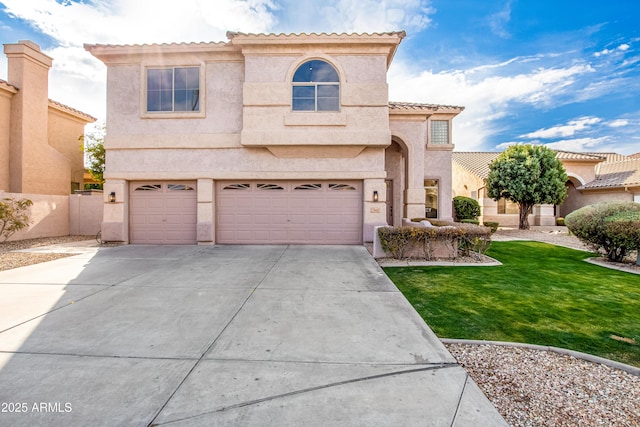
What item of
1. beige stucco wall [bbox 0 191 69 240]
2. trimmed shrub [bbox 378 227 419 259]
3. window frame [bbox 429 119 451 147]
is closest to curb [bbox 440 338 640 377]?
trimmed shrub [bbox 378 227 419 259]

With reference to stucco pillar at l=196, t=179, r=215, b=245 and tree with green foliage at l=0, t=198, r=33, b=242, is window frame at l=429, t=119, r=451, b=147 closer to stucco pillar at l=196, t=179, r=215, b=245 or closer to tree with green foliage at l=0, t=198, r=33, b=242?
stucco pillar at l=196, t=179, r=215, b=245

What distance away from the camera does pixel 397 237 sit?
28.0 feet

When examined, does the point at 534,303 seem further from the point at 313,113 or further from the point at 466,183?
the point at 466,183

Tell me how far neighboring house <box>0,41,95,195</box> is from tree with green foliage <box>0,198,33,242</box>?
3.78m

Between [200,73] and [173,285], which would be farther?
[200,73]

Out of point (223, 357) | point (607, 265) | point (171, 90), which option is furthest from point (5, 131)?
point (607, 265)

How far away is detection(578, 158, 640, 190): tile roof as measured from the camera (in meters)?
19.2

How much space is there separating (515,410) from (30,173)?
20.8m

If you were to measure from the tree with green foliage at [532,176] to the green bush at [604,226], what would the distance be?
8.16m

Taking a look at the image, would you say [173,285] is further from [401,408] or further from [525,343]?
[525,343]

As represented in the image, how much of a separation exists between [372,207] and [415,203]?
3468 millimetres

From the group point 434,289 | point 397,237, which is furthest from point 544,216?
point 434,289

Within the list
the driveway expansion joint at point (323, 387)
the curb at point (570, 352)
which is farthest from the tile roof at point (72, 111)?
the curb at point (570, 352)

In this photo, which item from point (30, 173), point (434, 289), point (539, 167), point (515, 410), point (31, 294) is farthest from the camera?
point (539, 167)
